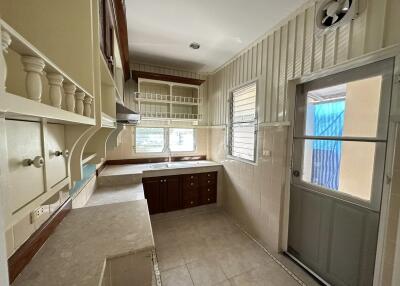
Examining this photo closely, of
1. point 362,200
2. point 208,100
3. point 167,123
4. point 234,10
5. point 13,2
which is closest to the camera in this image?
point 13,2

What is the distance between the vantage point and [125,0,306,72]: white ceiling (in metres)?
1.74

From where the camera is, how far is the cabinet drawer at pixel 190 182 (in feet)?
10.2

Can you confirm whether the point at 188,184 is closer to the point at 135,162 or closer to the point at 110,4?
the point at 135,162

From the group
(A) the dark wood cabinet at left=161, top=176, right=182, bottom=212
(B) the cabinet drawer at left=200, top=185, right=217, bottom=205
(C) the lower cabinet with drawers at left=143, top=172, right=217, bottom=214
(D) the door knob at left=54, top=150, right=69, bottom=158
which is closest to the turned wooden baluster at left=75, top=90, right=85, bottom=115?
(D) the door knob at left=54, top=150, right=69, bottom=158

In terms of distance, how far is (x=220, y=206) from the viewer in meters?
3.43

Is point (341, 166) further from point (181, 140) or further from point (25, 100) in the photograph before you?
point (181, 140)

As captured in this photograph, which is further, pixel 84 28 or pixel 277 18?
pixel 277 18

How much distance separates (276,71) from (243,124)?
910 mm

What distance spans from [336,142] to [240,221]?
1.86 meters

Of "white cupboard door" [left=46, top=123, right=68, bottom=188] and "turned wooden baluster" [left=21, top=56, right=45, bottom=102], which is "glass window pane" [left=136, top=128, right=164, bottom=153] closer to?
"white cupboard door" [left=46, top=123, right=68, bottom=188]

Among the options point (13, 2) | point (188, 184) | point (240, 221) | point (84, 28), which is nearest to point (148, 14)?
point (84, 28)

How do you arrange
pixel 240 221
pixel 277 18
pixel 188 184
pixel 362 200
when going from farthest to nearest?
pixel 188 184 < pixel 240 221 < pixel 277 18 < pixel 362 200

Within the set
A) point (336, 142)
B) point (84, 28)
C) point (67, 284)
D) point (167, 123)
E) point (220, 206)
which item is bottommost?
point (220, 206)

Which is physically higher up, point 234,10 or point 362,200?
point 234,10
